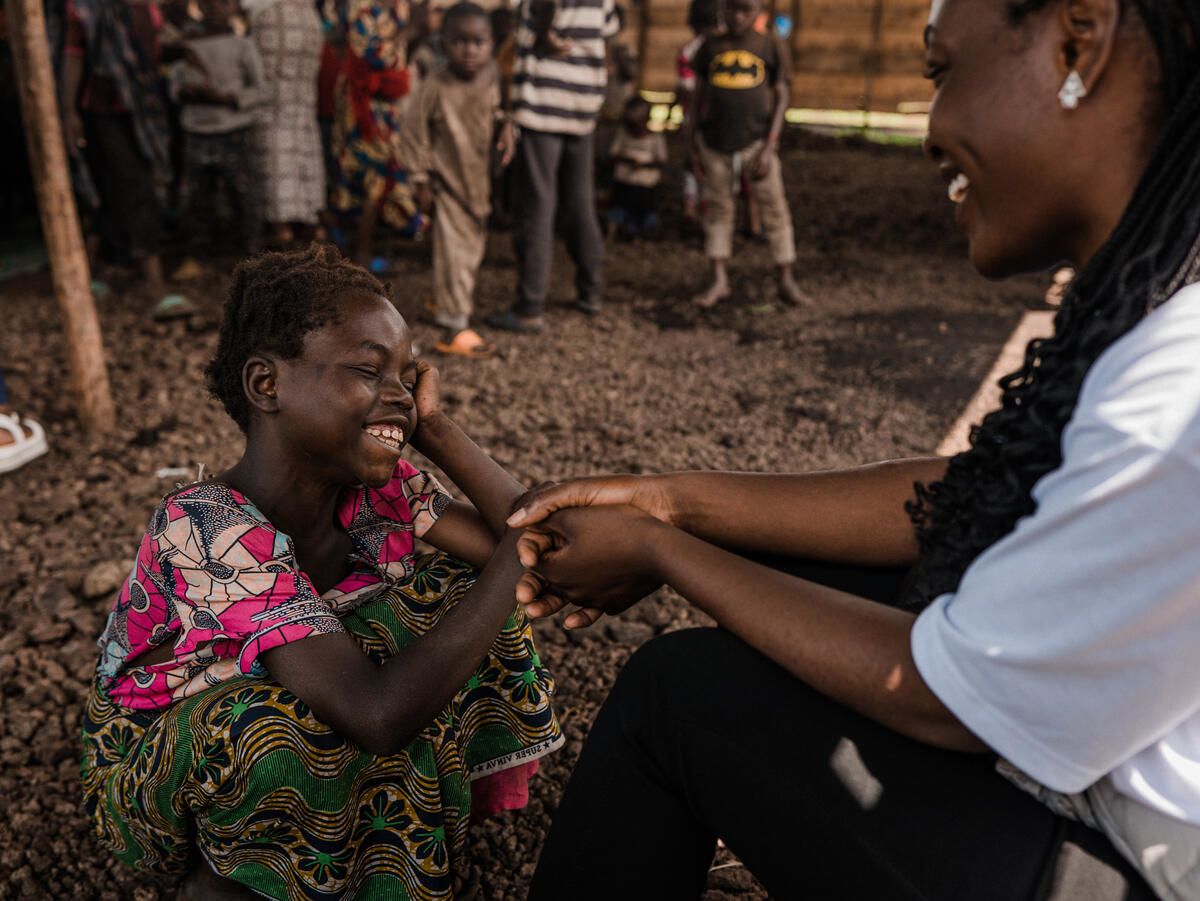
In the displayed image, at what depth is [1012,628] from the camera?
103cm

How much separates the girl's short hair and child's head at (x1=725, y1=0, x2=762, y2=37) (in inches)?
187

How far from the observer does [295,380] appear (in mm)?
1756

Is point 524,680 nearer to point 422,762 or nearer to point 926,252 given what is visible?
point 422,762

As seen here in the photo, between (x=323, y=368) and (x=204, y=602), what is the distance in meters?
0.43

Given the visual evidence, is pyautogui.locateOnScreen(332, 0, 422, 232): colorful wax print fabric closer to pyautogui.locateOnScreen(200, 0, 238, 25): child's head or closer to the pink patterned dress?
pyautogui.locateOnScreen(200, 0, 238, 25): child's head

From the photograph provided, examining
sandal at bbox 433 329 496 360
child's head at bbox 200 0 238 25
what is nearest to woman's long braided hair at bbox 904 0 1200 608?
sandal at bbox 433 329 496 360

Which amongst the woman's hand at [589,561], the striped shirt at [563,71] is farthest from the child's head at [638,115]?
the woman's hand at [589,561]

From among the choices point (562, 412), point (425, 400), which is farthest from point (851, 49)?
point (425, 400)

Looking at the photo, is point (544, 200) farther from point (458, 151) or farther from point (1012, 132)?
point (1012, 132)

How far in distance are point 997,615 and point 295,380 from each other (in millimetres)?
1200

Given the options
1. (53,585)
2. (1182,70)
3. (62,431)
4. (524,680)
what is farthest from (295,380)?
(62,431)

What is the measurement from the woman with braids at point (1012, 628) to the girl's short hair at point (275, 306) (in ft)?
2.29

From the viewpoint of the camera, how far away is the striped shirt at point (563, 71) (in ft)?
18.0

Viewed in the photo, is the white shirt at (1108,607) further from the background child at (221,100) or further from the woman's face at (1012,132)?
the background child at (221,100)
